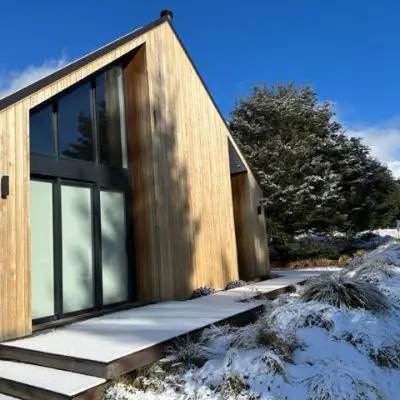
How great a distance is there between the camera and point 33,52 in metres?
12.8

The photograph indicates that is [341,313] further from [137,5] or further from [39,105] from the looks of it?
[137,5]

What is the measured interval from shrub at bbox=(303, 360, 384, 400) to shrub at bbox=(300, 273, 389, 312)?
134 centimetres

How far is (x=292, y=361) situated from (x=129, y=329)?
206cm

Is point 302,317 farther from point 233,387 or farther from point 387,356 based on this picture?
point 233,387

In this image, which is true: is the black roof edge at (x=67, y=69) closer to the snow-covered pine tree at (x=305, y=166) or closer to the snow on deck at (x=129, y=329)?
the snow on deck at (x=129, y=329)

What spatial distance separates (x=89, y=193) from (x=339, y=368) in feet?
14.6

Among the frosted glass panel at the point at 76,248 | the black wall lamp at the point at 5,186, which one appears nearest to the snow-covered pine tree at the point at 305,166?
the frosted glass panel at the point at 76,248

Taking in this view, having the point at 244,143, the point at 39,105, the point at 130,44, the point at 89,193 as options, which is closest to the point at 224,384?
the point at 89,193

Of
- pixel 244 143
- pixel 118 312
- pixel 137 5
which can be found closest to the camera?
pixel 118 312

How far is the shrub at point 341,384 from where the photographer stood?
2.90 meters

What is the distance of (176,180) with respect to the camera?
7855 millimetres

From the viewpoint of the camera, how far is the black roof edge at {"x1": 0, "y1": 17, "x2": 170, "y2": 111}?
4.87 meters

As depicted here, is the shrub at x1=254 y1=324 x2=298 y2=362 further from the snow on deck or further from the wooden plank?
the wooden plank

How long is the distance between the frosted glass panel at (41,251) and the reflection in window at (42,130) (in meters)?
0.52
